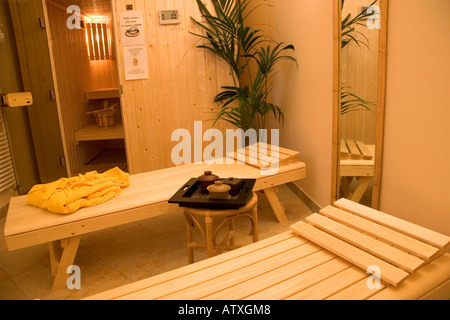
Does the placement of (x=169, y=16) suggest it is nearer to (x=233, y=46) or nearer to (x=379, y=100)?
(x=233, y=46)

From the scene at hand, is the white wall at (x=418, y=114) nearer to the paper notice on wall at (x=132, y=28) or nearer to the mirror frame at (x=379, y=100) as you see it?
the mirror frame at (x=379, y=100)

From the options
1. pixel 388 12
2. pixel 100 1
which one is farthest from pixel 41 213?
pixel 100 1

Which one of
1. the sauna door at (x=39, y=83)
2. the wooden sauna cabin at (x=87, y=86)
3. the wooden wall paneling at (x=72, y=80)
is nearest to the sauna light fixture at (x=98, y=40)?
the wooden sauna cabin at (x=87, y=86)

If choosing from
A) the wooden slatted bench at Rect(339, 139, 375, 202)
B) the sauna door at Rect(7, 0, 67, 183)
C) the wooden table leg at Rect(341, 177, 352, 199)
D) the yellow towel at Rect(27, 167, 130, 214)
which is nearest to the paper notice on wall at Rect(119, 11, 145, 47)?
the sauna door at Rect(7, 0, 67, 183)

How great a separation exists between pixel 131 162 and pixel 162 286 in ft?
8.89

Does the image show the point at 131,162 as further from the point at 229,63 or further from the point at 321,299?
the point at 321,299

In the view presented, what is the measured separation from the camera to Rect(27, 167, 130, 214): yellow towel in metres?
2.22

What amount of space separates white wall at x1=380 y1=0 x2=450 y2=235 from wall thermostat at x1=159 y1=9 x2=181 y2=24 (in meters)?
2.38

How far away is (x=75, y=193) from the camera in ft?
7.59

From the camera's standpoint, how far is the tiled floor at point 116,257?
229cm

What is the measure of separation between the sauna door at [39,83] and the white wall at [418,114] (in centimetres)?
348

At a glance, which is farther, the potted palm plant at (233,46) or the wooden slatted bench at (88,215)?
the potted palm plant at (233,46)

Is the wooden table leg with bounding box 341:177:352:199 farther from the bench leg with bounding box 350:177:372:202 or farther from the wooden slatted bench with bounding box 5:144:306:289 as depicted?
the wooden slatted bench with bounding box 5:144:306:289

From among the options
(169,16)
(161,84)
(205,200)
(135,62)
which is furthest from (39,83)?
(205,200)
